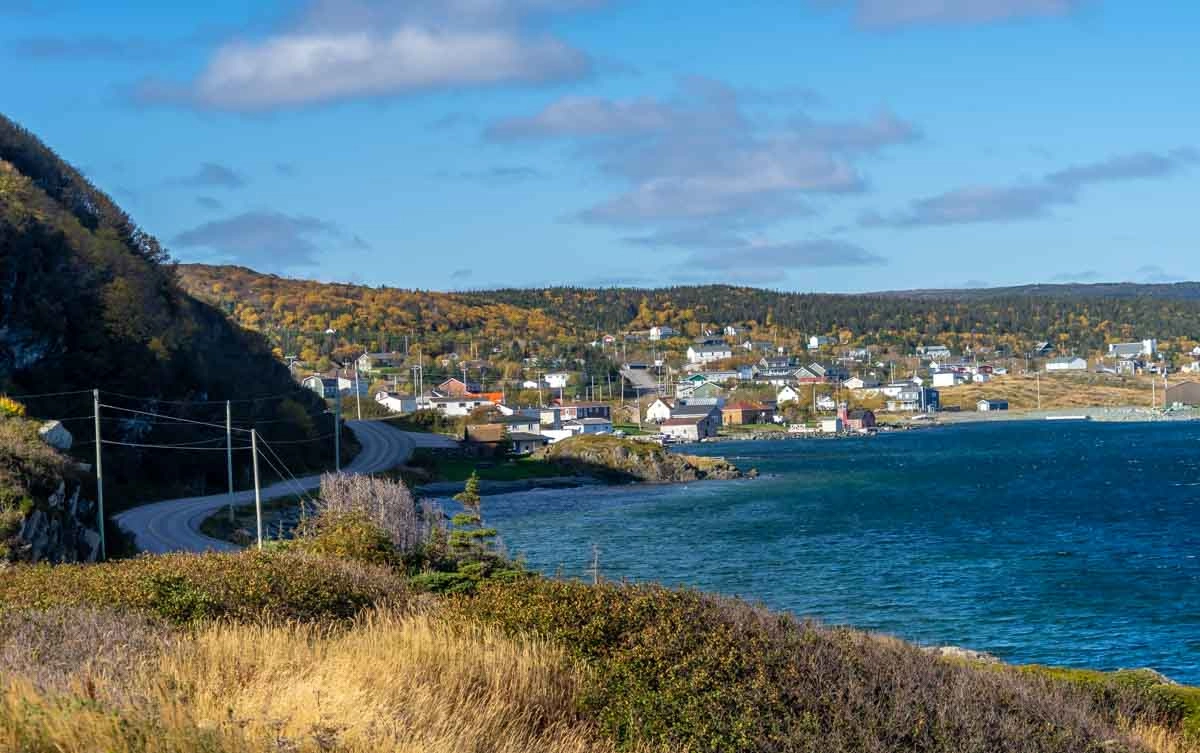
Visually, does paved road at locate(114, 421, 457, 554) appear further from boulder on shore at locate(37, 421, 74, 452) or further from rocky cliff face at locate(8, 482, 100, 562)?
boulder on shore at locate(37, 421, 74, 452)

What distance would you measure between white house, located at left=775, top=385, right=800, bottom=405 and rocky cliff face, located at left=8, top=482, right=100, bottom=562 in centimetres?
14459

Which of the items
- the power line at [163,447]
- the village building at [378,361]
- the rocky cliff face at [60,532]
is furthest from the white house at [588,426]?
the rocky cliff face at [60,532]

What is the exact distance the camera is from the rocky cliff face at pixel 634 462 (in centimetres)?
8519

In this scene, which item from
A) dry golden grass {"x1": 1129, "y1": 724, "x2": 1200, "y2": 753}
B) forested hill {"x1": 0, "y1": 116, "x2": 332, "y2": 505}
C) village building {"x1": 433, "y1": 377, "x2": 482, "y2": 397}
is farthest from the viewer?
village building {"x1": 433, "y1": 377, "x2": 482, "y2": 397}

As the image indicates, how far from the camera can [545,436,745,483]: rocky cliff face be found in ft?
279

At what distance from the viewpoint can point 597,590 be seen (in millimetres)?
11297

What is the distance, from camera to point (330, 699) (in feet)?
24.6

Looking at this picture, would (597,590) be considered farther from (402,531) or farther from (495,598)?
(402,531)

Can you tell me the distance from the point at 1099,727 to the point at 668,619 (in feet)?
15.6

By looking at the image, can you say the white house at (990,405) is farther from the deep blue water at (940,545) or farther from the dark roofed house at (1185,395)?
the deep blue water at (940,545)

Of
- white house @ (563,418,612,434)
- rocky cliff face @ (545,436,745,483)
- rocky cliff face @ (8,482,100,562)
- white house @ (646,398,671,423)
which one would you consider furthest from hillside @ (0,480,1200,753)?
white house @ (646,398,671,423)

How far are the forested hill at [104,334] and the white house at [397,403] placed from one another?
186 ft

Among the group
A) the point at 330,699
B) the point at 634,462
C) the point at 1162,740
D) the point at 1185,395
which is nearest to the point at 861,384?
the point at 1185,395

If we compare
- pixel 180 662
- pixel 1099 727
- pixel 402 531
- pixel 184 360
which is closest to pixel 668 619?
pixel 180 662
